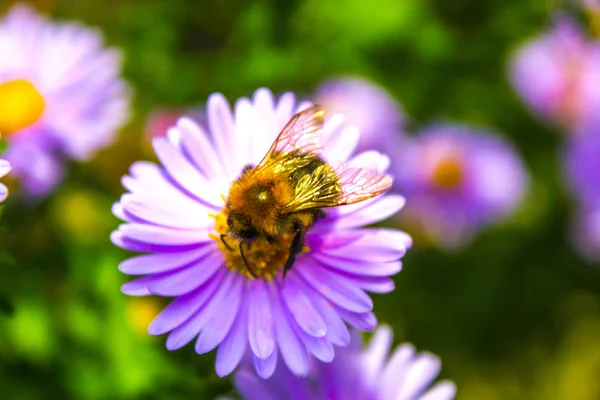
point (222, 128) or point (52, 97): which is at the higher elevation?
point (52, 97)

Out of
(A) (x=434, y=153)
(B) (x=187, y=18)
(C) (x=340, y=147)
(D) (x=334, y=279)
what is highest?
(B) (x=187, y=18)

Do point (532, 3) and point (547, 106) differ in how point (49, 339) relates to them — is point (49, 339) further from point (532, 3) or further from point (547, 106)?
point (532, 3)

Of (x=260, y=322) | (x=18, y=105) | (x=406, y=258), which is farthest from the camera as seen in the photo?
(x=406, y=258)

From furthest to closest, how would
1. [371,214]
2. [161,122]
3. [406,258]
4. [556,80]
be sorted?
1. [556,80]
2. [406,258]
3. [161,122]
4. [371,214]

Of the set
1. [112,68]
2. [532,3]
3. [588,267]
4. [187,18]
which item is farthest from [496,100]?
[112,68]

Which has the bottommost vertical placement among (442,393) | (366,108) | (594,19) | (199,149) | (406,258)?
(442,393)

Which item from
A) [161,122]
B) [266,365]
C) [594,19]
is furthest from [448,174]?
[266,365]

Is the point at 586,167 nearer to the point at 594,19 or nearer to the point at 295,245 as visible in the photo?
the point at 594,19

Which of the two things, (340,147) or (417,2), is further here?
(417,2)
